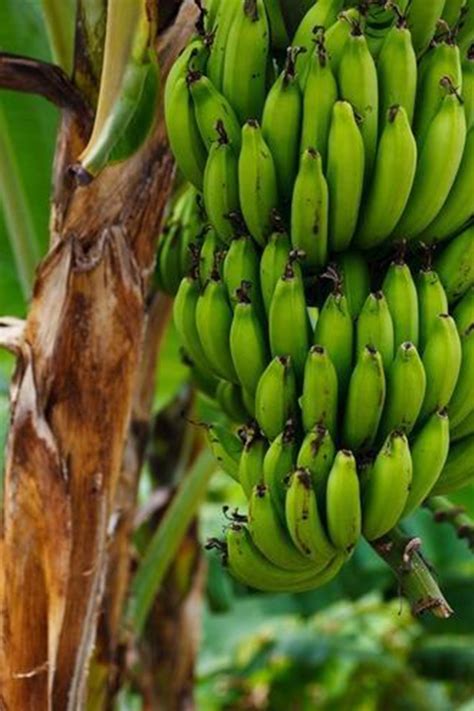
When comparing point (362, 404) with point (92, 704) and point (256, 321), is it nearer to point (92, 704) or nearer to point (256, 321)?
point (256, 321)

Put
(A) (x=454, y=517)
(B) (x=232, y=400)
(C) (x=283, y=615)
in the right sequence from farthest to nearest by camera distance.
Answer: (C) (x=283, y=615) → (A) (x=454, y=517) → (B) (x=232, y=400)

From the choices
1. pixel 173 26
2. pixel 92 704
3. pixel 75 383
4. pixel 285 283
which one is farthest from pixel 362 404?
pixel 92 704

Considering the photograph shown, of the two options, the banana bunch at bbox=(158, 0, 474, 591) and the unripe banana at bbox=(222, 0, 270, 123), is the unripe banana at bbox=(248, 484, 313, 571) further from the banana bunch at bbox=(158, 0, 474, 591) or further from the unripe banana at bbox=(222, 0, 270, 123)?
the unripe banana at bbox=(222, 0, 270, 123)

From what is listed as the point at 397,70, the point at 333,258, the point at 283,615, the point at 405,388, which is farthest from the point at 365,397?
the point at 283,615

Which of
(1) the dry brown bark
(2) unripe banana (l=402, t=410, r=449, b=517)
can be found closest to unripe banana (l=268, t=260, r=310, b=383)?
(2) unripe banana (l=402, t=410, r=449, b=517)

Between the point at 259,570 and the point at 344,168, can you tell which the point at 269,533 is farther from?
the point at 344,168

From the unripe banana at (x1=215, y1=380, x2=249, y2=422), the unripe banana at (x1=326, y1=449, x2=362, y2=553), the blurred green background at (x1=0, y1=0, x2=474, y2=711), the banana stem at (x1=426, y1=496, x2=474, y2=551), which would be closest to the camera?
the unripe banana at (x1=326, y1=449, x2=362, y2=553)
